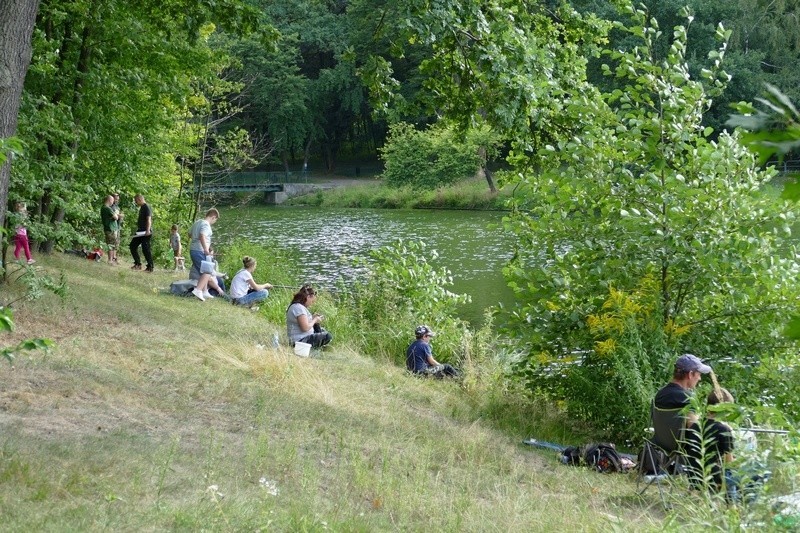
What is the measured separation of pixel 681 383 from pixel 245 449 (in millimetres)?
3420

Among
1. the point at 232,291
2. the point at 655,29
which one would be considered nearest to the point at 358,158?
the point at 232,291

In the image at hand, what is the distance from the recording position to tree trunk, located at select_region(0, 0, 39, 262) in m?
7.41

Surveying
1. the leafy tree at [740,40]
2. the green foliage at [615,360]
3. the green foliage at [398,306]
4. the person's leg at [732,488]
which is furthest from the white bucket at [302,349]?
the leafy tree at [740,40]

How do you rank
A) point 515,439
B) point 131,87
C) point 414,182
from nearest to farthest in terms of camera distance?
point 515,439, point 131,87, point 414,182

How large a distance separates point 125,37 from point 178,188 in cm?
1129

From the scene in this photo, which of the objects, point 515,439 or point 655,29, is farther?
point 655,29

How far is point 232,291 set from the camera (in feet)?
57.0

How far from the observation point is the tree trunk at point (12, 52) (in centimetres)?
741

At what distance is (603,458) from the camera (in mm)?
8422

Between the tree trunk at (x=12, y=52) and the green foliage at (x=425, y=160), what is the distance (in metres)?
47.1

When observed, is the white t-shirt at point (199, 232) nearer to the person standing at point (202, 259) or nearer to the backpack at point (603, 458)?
the person standing at point (202, 259)

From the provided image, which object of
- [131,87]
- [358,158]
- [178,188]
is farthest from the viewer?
[358,158]

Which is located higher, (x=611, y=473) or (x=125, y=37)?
(x=125, y=37)

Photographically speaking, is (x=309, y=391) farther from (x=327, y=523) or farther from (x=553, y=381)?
(x=327, y=523)
